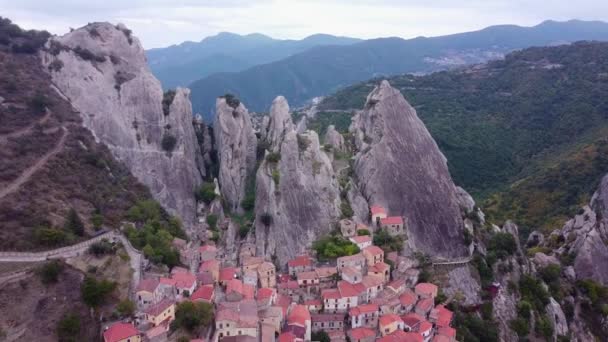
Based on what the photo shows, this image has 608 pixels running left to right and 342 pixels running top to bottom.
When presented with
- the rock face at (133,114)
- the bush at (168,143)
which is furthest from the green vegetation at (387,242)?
the bush at (168,143)

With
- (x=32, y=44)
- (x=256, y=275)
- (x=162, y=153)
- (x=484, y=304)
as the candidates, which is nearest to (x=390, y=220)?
(x=484, y=304)

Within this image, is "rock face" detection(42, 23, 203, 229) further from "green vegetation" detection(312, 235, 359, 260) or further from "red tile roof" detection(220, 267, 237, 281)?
"green vegetation" detection(312, 235, 359, 260)

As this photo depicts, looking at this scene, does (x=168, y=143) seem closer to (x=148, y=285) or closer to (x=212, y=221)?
(x=212, y=221)

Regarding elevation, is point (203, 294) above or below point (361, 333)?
above

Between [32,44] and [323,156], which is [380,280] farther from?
[32,44]

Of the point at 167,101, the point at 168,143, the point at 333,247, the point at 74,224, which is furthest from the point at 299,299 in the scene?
the point at 167,101

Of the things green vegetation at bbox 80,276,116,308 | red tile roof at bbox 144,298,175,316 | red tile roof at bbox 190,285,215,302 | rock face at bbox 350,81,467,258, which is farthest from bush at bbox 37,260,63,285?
rock face at bbox 350,81,467,258
